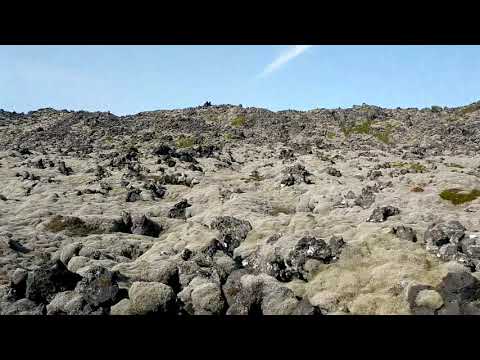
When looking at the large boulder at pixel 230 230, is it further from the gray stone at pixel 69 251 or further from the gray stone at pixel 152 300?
the gray stone at pixel 152 300

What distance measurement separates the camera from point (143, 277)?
3069 centimetres

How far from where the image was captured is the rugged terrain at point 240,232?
2595 centimetres

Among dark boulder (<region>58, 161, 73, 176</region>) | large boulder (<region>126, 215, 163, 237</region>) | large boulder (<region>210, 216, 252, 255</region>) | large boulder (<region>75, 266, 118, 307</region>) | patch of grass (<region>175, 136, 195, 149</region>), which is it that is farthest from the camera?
patch of grass (<region>175, 136, 195, 149</region>)

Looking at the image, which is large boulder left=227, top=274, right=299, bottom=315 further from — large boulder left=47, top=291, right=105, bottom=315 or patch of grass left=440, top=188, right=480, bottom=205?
patch of grass left=440, top=188, right=480, bottom=205

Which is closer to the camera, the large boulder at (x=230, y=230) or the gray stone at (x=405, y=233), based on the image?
the gray stone at (x=405, y=233)

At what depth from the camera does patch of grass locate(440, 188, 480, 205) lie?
152 feet

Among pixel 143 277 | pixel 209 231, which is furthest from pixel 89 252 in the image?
pixel 209 231

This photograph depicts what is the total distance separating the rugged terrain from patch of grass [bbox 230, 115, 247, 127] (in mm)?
36500

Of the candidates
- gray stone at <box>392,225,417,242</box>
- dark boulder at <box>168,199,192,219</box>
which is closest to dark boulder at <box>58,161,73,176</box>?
dark boulder at <box>168,199,192,219</box>

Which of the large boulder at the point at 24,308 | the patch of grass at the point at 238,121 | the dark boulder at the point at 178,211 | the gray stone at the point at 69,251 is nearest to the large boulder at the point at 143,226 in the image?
the dark boulder at the point at 178,211

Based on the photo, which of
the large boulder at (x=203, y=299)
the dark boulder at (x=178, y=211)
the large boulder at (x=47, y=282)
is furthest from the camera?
the dark boulder at (x=178, y=211)

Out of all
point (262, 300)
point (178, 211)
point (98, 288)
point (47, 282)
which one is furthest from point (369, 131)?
point (47, 282)

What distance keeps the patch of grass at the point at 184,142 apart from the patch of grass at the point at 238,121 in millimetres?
20095
